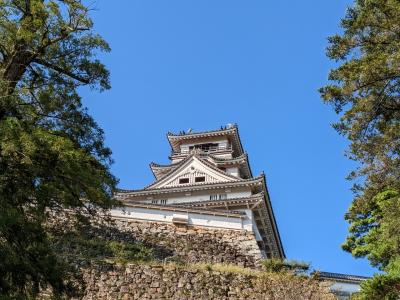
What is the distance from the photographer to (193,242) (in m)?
15.8

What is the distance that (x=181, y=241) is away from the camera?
1575cm

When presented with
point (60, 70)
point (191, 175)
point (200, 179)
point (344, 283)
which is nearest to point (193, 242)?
point (344, 283)

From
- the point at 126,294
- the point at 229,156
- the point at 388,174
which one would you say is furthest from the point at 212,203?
the point at 388,174

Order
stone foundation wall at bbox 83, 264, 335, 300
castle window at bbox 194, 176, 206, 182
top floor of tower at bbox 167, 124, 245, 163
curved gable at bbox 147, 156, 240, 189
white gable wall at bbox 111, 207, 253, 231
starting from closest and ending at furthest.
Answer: stone foundation wall at bbox 83, 264, 335, 300
white gable wall at bbox 111, 207, 253, 231
curved gable at bbox 147, 156, 240, 189
castle window at bbox 194, 176, 206, 182
top floor of tower at bbox 167, 124, 245, 163

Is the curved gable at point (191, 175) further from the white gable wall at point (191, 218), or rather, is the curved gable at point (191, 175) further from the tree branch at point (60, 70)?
the tree branch at point (60, 70)

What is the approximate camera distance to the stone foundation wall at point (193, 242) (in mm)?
15031

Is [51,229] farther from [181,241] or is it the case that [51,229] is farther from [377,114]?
[377,114]

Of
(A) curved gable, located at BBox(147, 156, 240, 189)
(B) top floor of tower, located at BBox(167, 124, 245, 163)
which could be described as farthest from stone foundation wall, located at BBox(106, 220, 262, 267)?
(B) top floor of tower, located at BBox(167, 124, 245, 163)

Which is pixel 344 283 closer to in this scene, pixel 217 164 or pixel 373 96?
pixel 373 96

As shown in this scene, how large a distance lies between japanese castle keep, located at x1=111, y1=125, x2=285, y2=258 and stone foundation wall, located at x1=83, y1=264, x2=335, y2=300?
8.58ft

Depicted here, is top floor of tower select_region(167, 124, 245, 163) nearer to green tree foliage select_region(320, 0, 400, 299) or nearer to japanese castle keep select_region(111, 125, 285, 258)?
japanese castle keep select_region(111, 125, 285, 258)

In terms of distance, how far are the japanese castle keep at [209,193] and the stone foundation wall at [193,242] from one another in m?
0.27

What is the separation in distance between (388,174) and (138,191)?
1617cm

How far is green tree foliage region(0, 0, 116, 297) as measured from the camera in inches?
231
